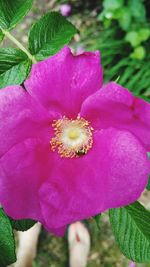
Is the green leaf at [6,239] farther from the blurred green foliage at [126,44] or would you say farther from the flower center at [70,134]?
the blurred green foliage at [126,44]

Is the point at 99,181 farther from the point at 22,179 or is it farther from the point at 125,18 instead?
the point at 125,18

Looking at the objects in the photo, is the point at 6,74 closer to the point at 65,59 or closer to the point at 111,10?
the point at 65,59

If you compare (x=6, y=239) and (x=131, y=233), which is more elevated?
(x=6, y=239)

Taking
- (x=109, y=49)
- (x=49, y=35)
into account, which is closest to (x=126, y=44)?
(x=109, y=49)

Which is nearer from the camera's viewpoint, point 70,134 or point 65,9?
point 70,134

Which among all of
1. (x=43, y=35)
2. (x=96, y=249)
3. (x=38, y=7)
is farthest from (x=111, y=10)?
(x=43, y=35)

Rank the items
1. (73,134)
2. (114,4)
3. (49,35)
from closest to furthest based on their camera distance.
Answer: (73,134)
(49,35)
(114,4)
